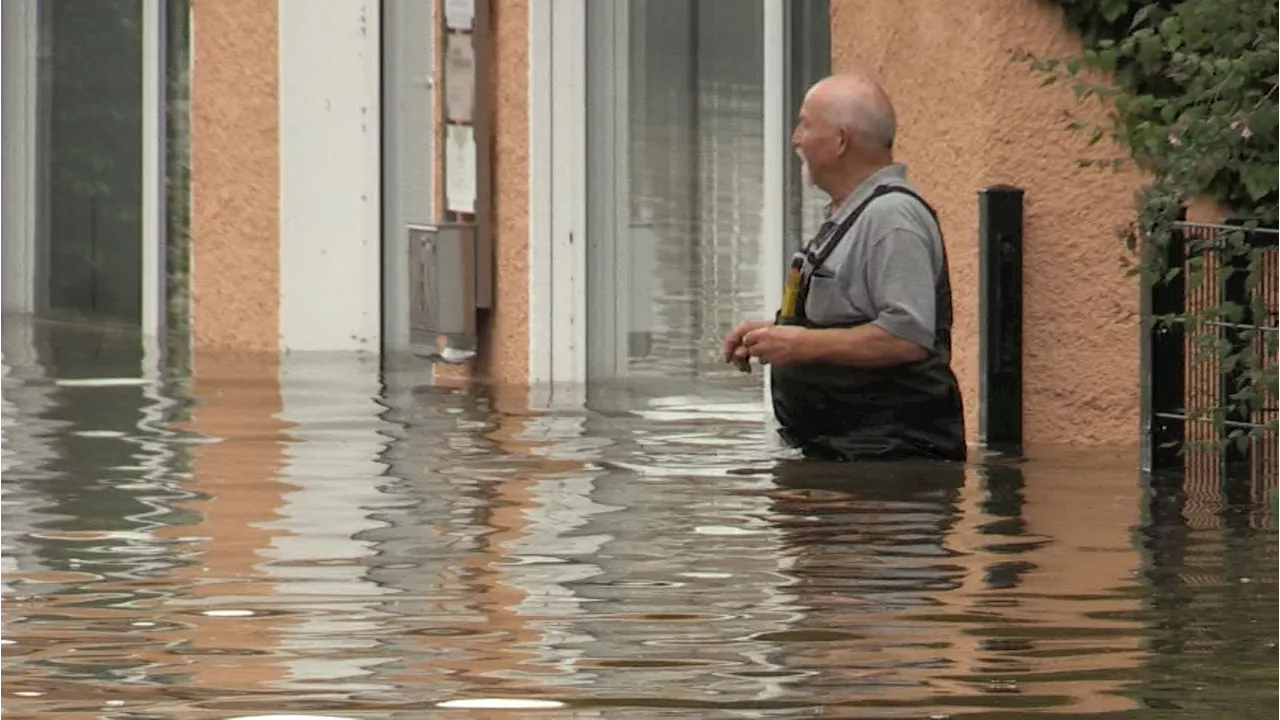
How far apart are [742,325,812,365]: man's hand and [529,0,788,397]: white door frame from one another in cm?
663

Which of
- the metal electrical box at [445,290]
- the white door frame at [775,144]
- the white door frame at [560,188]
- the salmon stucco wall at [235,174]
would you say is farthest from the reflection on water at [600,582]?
the salmon stucco wall at [235,174]

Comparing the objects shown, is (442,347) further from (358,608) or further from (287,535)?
(358,608)

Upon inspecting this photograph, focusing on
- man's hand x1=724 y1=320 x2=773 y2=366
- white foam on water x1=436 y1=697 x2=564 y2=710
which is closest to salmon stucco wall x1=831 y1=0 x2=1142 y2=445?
man's hand x1=724 y1=320 x2=773 y2=366

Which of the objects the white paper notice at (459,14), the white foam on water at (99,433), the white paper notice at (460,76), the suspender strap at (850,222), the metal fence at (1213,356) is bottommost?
the white foam on water at (99,433)

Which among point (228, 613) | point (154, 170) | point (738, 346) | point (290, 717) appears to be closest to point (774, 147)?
point (738, 346)

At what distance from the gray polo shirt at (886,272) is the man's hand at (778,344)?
0.12 metres

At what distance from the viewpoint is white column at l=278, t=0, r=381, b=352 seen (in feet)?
56.5

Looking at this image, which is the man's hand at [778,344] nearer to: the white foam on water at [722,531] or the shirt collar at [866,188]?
the shirt collar at [866,188]

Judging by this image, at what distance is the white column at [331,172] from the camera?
17.2 meters

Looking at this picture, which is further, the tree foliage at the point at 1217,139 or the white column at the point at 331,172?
the white column at the point at 331,172

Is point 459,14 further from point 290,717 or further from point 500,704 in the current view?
point 290,717

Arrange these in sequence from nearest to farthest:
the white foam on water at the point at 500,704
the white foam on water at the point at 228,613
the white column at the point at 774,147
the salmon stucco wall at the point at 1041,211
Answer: the white foam on water at the point at 500,704 → the white foam on water at the point at 228,613 → the salmon stucco wall at the point at 1041,211 → the white column at the point at 774,147

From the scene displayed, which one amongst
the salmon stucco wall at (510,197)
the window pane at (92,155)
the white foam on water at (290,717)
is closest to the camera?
the white foam on water at (290,717)

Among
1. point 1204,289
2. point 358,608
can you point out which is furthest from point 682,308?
point 358,608
